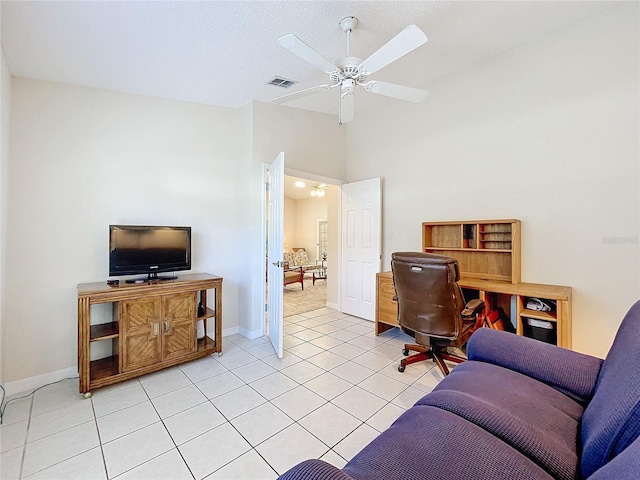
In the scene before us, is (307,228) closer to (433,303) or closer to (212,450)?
(433,303)

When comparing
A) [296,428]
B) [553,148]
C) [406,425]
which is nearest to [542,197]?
[553,148]

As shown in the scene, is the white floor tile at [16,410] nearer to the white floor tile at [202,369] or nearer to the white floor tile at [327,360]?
the white floor tile at [202,369]

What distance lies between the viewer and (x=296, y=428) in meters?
1.86

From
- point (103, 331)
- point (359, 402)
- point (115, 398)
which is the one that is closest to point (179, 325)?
point (103, 331)

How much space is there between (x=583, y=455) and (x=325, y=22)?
112 inches

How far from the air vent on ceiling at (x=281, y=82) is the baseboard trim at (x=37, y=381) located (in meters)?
3.38

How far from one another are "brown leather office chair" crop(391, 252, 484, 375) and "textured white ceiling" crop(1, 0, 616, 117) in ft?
6.29

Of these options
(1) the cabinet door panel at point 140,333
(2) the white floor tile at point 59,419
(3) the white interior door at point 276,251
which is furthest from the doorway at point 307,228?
(2) the white floor tile at point 59,419

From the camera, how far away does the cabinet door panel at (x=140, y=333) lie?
2.36 metres

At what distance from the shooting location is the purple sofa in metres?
0.83

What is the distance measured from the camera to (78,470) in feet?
5.03

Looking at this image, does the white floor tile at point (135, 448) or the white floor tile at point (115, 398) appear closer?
the white floor tile at point (135, 448)

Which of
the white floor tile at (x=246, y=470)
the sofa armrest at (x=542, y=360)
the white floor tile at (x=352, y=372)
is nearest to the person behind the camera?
the sofa armrest at (x=542, y=360)

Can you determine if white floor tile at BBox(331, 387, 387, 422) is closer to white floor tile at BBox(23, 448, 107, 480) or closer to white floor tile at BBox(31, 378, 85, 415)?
white floor tile at BBox(23, 448, 107, 480)
